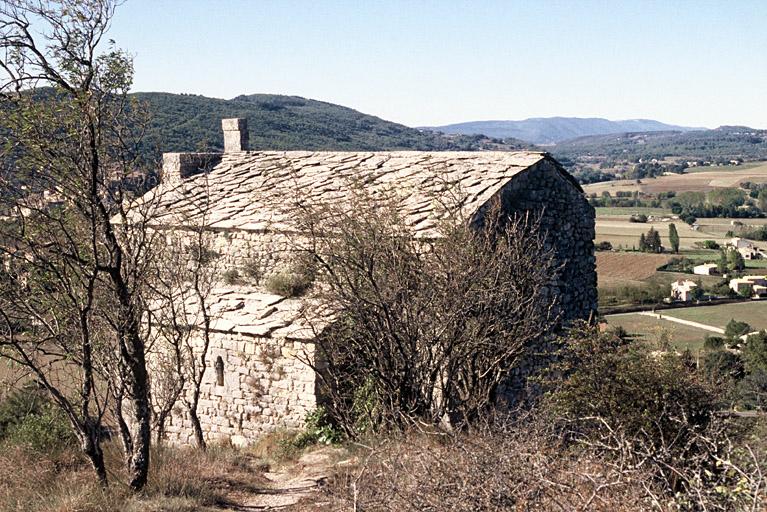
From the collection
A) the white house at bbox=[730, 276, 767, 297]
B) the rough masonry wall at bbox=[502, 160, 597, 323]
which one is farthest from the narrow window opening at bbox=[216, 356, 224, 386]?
the white house at bbox=[730, 276, 767, 297]

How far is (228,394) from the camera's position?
1047 centimetres

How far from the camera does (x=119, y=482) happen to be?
24.0 feet

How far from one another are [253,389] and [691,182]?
103597mm

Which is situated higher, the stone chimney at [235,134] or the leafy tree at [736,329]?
the stone chimney at [235,134]

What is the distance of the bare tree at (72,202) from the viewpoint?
650 cm

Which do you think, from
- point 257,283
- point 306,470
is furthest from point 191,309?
point 306,470

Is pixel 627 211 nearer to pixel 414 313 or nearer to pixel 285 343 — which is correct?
pixel 285 343

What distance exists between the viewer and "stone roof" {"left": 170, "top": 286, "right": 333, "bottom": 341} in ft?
31.6

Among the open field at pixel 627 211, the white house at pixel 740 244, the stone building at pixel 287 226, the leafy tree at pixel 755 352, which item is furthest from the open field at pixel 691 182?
the stone building at pixel 287 226

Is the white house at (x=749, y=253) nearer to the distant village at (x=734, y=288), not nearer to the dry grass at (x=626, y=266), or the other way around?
the dry grass at (x=626, y=266)

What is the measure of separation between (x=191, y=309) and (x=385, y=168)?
377cm

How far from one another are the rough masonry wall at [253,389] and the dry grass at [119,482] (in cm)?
88

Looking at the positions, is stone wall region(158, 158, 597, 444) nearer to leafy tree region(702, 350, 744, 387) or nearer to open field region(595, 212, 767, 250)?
leafy tree region(702, 350, 744, 387)

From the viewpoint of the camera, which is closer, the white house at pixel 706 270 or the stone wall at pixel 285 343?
the stone wall at pixel 285 343
